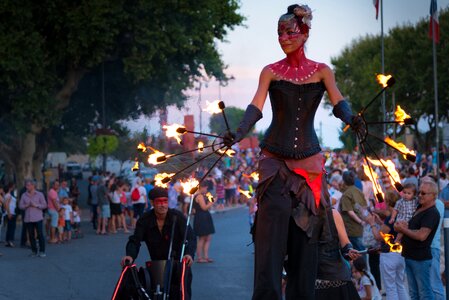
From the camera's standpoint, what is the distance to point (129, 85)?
1751 inches

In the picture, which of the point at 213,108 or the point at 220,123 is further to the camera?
the point at 220,123

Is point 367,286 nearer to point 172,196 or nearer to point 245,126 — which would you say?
point 245,126

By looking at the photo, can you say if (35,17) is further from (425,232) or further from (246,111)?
(246,111)

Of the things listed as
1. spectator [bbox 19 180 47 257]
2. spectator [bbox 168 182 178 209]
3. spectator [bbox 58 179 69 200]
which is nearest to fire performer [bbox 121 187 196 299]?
spectator [bbox 19 180 47 257]

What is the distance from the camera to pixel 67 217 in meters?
28.2

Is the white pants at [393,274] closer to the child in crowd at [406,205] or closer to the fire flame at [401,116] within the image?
the child in crowd at [406,205]

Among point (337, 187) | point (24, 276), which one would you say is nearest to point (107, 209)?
point (24, 276)

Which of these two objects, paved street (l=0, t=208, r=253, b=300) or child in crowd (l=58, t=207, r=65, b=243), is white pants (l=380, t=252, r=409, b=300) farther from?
child in crowd (l=58, t=207, r=65, b=243)

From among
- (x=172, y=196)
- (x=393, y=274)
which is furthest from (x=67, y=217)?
(x=393, y=274)

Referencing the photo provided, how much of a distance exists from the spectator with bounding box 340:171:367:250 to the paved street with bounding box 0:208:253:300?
1.83 metres

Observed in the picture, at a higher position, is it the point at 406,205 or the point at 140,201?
the point at 140,201

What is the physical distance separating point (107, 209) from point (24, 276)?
12497 mm

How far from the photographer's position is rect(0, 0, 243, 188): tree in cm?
3716

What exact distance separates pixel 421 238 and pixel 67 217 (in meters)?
18.1
